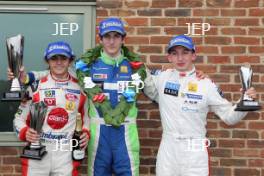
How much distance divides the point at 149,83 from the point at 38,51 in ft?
4.46

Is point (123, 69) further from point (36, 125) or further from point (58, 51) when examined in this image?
point (36, 125)

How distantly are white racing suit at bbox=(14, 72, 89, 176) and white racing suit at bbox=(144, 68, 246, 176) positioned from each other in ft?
2.20

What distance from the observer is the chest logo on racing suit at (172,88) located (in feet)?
13.9

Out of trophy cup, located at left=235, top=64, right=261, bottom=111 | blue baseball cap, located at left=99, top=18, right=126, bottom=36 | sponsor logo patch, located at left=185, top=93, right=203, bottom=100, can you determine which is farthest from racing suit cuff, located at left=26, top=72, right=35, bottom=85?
trophy cup, located at left=235, top=64, right=261, bottom=111

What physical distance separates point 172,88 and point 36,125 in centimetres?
110

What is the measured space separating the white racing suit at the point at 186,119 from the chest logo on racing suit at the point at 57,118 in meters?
0.78

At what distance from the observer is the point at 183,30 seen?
16.6 ft

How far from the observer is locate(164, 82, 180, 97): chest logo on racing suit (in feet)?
13.9

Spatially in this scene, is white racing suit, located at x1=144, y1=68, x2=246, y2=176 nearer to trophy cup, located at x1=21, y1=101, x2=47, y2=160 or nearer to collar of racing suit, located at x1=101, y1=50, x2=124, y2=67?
collar of racing suit, located at x1=101, y1=50, x2=124, y2=67

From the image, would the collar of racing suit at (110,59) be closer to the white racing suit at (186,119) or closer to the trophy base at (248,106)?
the white racing suit at (186,119)

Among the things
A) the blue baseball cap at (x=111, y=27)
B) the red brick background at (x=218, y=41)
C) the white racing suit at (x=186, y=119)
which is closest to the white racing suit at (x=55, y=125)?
the blue baseball cap at (x=111, y=27)

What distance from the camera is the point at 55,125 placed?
4254mm

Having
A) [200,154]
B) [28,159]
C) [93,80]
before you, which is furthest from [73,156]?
[200,154]

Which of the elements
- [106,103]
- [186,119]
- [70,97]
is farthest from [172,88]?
[70,97]
